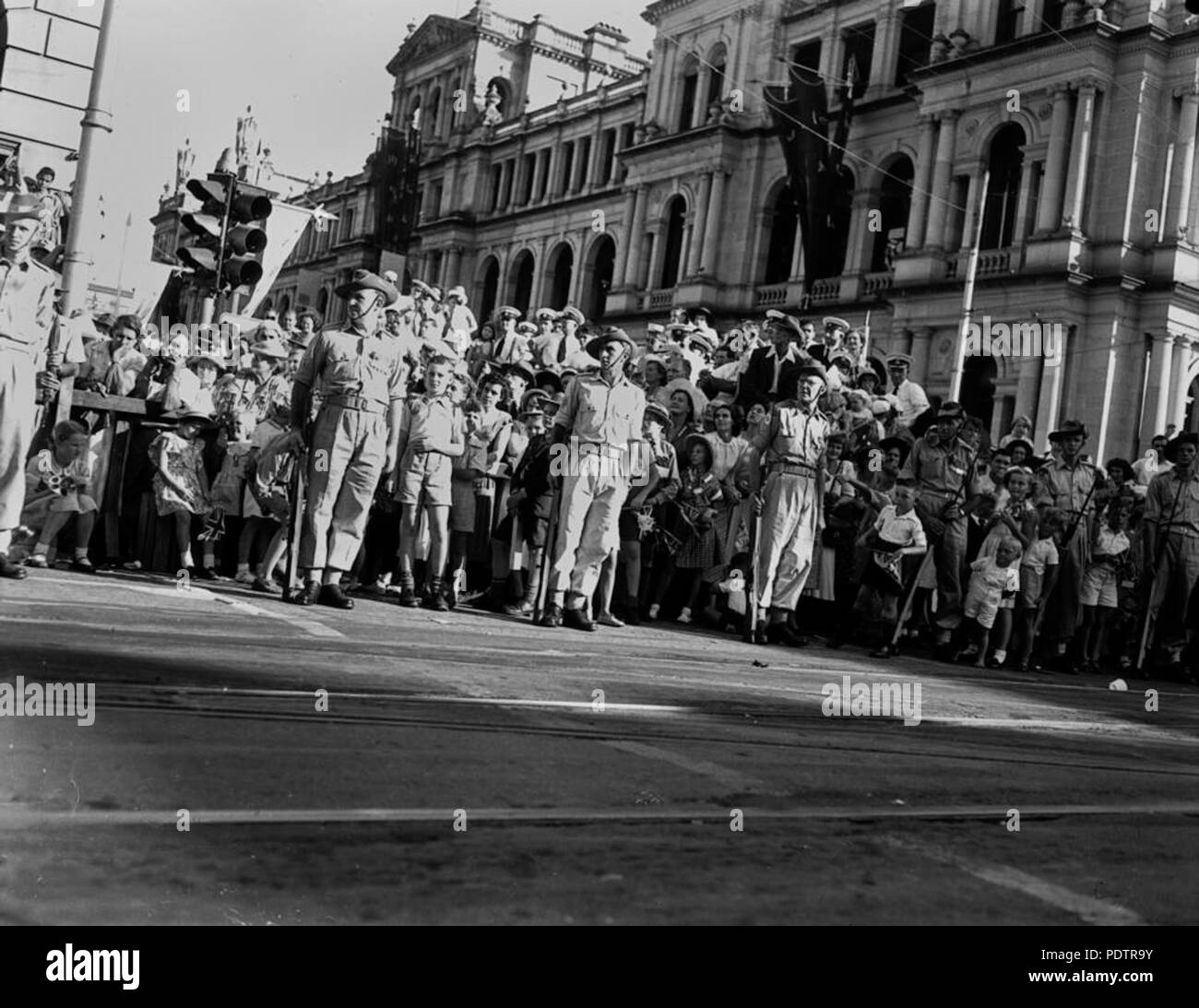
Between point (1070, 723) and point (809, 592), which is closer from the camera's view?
point (1070, 723)

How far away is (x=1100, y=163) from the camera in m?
32.6

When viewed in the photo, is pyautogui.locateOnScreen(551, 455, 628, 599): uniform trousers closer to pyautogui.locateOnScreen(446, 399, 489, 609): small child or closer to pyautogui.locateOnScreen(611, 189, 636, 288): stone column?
pyautogui.locateOnScreen(446, 399, 489, 609): small child

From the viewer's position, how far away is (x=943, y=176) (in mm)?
36094

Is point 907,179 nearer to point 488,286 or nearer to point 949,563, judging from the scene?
point 488,286

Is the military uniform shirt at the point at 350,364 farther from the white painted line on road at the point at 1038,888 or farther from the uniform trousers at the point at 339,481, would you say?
the white painted line on road at the point at 1038,888

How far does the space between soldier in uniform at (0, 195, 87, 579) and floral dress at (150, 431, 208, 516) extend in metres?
2.06

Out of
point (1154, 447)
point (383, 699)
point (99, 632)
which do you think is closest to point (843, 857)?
point (383, 699)

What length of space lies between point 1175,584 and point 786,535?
14.4 ft

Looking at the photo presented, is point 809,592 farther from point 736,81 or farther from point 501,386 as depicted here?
point 736,81


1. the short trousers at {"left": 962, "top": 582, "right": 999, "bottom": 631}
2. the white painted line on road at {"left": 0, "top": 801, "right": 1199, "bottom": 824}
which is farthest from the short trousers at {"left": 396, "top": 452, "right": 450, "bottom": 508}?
the white painted line on road at {"left": 0, "top": 801, "right": 1199, "bottom": 824}

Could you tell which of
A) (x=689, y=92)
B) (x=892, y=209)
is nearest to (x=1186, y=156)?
(x=892, y=209)

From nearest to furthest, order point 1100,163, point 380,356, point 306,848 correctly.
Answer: point 306,848 < point 380,356 < point 1100,163

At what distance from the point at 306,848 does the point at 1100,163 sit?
110ft
